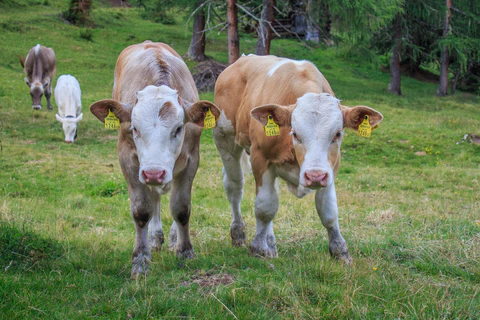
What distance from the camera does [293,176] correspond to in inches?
218

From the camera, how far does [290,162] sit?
216 inches

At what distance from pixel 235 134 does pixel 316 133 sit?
2.08 metres

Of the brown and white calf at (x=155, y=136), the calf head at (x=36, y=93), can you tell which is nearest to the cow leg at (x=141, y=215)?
the brown and white calf at (x=155, y=136)

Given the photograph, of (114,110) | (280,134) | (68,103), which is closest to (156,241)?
(114,110)

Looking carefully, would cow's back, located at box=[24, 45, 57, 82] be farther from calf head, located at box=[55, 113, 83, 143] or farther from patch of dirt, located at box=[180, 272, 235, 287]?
patch of dirt, located at box=[180, 272, 235, 287]

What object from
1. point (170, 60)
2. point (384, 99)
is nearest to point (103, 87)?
point (384, 99)

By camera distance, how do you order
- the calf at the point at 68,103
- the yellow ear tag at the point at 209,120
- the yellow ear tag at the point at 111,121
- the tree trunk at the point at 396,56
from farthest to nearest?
the tree trunk at the point at 396,56
the calf at the point at 68,103
the yellow ear tag at the point at 209,120
the yellow ear tag at the point at 111,121

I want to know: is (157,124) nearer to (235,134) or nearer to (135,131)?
(135,131)

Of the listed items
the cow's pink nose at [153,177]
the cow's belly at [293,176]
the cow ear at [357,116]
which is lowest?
the cow's belly at [293,176]

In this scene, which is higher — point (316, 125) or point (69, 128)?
point (316, 125)

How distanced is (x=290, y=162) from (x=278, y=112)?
1.78ft

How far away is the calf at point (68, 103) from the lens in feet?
47.6

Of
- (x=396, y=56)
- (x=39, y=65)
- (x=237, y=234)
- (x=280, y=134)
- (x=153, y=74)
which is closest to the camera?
(x=280, y=134)

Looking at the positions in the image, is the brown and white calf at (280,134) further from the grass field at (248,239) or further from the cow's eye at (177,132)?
the cow's eye at (177,132)
